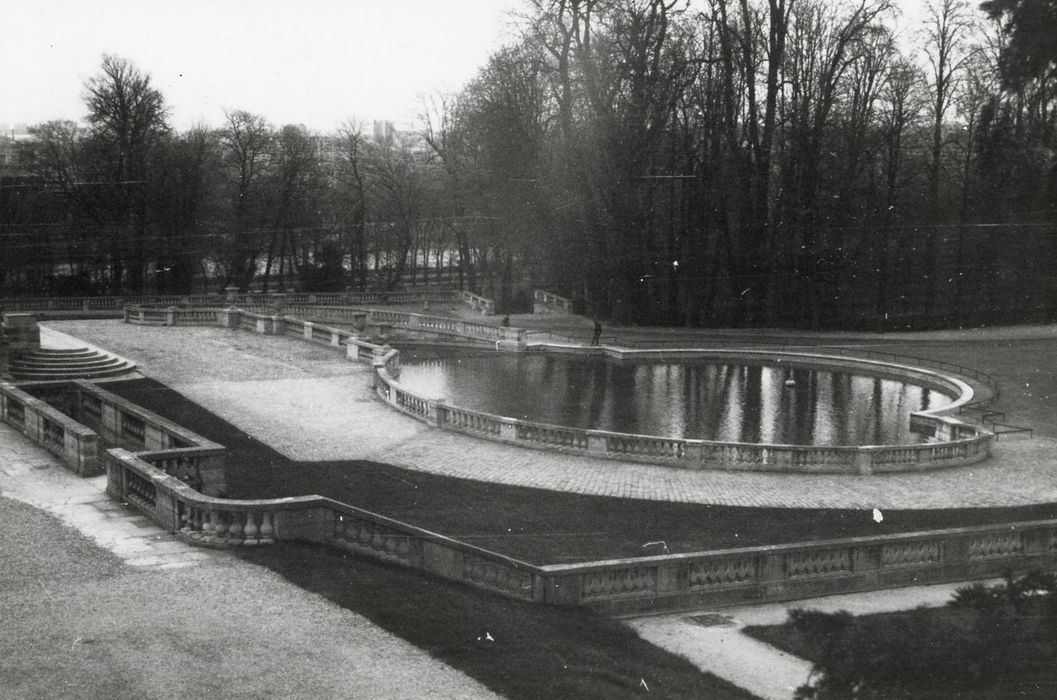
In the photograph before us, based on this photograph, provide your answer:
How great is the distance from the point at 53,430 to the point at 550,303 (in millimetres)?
39948

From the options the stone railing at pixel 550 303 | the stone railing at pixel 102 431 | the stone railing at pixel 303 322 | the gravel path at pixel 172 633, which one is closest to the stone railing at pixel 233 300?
the stone railing at pixel 303 322

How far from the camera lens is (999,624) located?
49.0 ft

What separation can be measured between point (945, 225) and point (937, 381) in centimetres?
2464

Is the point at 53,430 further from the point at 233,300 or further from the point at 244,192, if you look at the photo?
the point at 244,192

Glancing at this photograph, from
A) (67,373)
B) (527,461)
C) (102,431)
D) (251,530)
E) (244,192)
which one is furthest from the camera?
(244,192)

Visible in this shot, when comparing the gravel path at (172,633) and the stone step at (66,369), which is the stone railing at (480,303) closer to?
the stone step at (66,369)

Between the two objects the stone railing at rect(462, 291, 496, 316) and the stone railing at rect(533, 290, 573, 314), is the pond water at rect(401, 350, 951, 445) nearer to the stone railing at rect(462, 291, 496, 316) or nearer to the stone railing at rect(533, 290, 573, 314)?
the stone railing at rect(462, 291, 496, 316)

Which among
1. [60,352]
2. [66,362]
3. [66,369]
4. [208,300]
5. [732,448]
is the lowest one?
[732,448]

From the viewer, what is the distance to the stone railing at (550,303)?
58500 millimetres

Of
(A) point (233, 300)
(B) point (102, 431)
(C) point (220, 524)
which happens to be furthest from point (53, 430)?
(A) point (233, 300)

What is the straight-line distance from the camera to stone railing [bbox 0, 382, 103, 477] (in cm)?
1919

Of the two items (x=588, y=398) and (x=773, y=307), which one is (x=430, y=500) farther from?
(x=773, y=307)

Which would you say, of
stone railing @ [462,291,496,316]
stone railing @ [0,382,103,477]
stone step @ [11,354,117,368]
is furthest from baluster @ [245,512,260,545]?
stone railing @ [462,291,496,316]

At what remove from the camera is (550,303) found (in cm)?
5966
